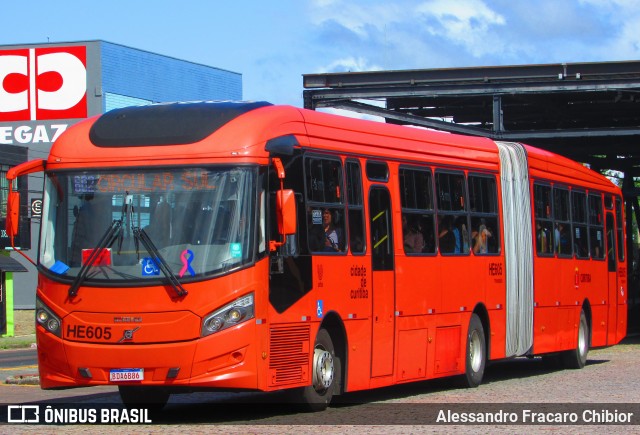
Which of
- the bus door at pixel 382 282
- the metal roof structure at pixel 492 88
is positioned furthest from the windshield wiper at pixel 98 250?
the metal roof structure at pixel 492 88

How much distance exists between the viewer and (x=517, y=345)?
1941 cm

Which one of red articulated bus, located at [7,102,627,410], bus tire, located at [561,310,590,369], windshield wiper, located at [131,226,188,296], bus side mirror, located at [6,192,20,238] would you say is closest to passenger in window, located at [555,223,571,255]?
bus tire, located at [561,310,590,369]

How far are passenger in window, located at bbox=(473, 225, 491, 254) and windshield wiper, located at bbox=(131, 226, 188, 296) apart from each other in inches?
256

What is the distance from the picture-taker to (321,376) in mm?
13766

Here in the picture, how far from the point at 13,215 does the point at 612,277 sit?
46.9 ft

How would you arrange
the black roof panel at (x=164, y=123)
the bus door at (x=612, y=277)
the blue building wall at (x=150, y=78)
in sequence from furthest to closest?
the blue building wall at (x=150, y=78) → the bus door at (x=612, y=277) → the black roof panel at (x=164, y=123)

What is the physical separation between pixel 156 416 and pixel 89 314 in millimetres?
1670

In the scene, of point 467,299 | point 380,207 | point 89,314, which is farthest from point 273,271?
point 467,299

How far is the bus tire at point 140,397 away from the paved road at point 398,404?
174 millimetres

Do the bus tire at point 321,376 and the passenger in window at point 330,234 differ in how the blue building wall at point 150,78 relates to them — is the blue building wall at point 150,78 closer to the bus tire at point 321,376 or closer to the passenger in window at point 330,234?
the passenger in window at point 330,234

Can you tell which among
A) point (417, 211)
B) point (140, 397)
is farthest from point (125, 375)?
point (417, 211)

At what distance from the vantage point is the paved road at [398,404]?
12289 mm

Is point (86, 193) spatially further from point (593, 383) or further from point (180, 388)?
point (593, 383)

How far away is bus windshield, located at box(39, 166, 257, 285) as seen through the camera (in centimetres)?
1262
